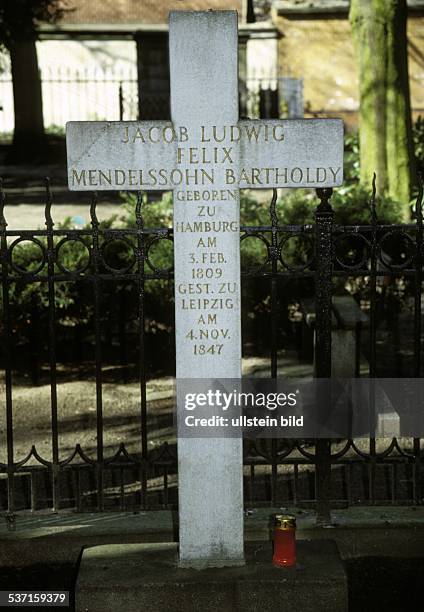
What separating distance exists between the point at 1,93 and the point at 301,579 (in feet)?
95.6

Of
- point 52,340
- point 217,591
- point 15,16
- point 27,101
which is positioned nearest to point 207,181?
point 52,340

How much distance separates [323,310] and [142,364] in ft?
3.02

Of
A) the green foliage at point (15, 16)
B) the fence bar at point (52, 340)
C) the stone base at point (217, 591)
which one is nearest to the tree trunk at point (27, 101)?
the green foliage at point (15, 16)

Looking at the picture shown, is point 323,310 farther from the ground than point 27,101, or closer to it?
closer to it

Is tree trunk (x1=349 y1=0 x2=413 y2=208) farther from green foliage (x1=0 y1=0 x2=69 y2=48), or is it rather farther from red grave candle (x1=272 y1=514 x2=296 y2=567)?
green foliage (x1=0 y1=0 x2=69 y2=48)

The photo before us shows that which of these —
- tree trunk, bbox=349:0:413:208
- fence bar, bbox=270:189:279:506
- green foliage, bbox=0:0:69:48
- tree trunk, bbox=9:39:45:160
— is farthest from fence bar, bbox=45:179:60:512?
tree trunk, bbox=9:39:45:160

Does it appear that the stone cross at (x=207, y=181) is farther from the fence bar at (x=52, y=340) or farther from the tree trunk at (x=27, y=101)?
the tree trunk at (x=27, y=101)

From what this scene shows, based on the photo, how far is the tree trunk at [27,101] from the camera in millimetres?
24469

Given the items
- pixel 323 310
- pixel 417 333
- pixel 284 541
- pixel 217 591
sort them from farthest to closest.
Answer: pixel 417 333
pixel 323 310
pixel 284 541
pixel 217 591

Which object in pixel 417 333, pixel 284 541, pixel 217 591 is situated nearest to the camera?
pixel 217 591

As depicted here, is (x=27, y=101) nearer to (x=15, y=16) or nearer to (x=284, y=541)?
(x=15, y=16)

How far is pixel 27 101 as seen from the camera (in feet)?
81.1

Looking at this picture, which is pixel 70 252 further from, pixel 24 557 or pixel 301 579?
pixel 301 579

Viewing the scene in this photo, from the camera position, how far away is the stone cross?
428 centimetres
